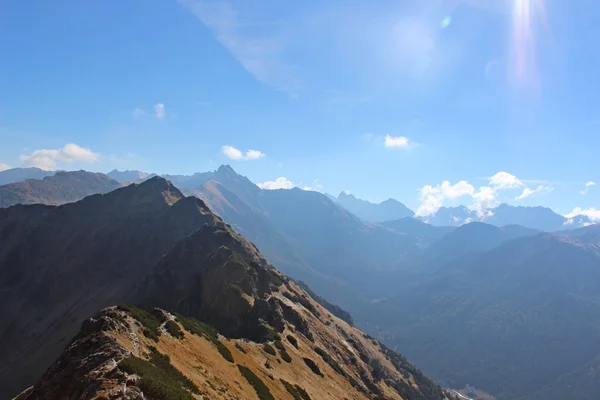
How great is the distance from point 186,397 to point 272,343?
50495mm

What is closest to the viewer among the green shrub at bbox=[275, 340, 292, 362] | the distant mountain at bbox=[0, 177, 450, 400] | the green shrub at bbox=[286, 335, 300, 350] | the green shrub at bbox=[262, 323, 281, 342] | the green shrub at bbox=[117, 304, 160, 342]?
the distant mountain at bbox=[0, 177, 450, 400]

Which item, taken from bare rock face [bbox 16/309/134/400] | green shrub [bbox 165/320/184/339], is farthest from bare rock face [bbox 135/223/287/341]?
bare rock face [bbox 16/309/134/400]

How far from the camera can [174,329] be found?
49375mm

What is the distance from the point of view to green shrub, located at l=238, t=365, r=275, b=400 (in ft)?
153

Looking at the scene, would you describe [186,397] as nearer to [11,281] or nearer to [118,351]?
[118,351]

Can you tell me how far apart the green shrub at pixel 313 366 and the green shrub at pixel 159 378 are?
163 feet

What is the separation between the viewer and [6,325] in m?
172

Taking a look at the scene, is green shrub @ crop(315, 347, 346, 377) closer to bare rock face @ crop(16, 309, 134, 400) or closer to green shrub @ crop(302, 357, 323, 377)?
green shrub @ crop(302, 357, 323, 377)

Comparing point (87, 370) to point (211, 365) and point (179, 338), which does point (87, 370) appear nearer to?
point (211, 365)

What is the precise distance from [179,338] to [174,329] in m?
1.95

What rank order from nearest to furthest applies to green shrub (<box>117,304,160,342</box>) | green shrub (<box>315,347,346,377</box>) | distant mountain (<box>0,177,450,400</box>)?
distant mountain (<box>0,177,450,400</box>) < green shrub (<box>117,304,160,342</box>) < green shrub (<box>315,347,346,377</box>)

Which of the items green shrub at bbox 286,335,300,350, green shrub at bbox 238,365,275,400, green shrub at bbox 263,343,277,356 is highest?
green shrub at bbox 238,365,275,400

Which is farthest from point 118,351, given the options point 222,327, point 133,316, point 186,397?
point 222,327

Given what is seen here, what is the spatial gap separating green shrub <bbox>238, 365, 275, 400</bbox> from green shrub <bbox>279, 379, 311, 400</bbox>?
780 cm
